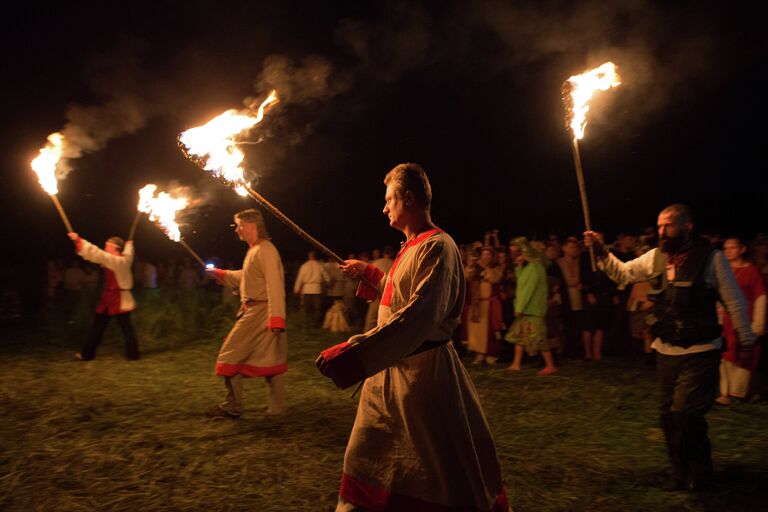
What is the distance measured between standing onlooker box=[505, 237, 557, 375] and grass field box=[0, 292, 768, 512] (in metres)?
0.42

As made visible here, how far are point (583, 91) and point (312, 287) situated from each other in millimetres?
9878

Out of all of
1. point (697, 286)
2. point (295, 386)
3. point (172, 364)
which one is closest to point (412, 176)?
point (697, 286)

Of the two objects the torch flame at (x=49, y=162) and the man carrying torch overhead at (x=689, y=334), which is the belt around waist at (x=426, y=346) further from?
the torch flame at (x=49, y=162)

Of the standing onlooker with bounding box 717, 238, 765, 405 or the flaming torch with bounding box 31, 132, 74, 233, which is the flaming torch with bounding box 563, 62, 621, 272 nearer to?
the standing onlooker with bounding box 717, 238, 765, 405

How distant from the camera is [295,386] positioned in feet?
24.6

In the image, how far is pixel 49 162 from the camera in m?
7.57

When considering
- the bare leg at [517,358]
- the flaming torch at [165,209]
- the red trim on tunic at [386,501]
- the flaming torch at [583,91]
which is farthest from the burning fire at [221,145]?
the bare leg at [517,358]

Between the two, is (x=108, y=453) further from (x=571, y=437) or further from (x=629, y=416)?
(x=629, y=416)

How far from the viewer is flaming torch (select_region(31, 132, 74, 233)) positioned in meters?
7.44

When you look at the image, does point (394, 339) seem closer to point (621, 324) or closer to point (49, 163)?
point (49, 163)

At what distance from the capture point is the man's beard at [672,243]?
161 inches

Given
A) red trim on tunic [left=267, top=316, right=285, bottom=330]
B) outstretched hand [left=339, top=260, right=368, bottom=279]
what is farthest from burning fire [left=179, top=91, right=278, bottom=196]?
red trim on tunic [left=267, top=316, right=285, bottom=330]

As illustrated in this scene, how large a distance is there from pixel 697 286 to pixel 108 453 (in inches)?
193

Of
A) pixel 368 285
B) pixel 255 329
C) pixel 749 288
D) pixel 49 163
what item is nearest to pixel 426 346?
pixel 368 285
